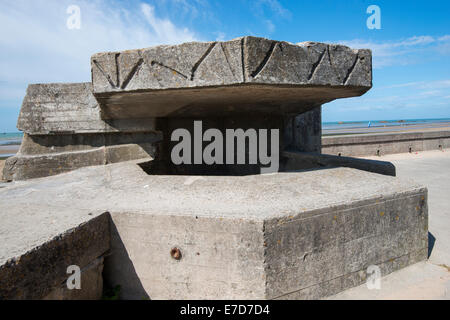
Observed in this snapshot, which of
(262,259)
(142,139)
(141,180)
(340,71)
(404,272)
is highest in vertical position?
(340,71)

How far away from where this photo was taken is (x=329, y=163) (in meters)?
4.31

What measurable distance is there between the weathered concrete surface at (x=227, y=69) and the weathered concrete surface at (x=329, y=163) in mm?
1371

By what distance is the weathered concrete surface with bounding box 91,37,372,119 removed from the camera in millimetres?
2414

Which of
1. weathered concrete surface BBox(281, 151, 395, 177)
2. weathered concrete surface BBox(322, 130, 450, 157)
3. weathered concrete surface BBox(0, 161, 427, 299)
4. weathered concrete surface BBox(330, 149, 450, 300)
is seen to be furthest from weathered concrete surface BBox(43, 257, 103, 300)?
weathered concrete surface BBox(322, 130, 450, 157)

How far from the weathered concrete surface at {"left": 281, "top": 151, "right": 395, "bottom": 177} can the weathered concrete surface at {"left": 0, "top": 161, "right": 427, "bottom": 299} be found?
1.15 meters

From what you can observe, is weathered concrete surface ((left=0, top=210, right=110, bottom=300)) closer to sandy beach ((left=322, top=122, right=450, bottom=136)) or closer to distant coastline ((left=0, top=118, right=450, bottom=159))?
distant coastline ((left=0, top=118, right=450, bottom=159))

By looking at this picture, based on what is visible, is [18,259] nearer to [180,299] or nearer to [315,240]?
[180,299]

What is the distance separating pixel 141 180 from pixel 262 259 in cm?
166

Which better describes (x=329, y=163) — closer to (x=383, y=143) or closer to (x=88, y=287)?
(x=88, y=287)

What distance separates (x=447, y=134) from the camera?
511 inches

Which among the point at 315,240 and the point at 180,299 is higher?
the point at 315,240

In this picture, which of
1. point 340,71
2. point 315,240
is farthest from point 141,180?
point 340,71

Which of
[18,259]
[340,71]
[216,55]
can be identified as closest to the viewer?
[18,259]

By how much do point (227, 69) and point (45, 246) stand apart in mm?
1847
